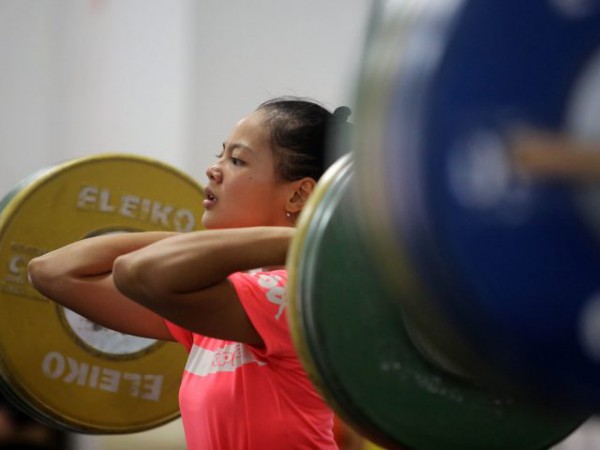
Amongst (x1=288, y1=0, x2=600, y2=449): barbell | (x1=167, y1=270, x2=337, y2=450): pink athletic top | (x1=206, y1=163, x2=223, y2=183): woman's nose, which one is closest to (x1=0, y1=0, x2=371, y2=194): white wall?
(x1=206, y1=163, x2=223, y2=183): woman's nose

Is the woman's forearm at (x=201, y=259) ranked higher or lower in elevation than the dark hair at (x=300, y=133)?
lower

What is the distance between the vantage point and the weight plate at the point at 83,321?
178cm

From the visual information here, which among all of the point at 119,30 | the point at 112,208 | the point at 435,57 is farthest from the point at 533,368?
the point at 119,30

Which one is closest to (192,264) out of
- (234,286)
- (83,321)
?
(234,286)

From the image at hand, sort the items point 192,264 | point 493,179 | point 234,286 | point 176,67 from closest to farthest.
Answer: point 493,179
point 192,264
point 234,286
point 176,67

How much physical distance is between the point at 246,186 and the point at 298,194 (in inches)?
3.4

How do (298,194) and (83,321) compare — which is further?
(83,321)

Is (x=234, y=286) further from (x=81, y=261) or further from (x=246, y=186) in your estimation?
(x=81, y=261)

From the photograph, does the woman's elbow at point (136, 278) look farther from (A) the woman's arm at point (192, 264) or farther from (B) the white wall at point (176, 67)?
(B) the white wall at point (176, 67)

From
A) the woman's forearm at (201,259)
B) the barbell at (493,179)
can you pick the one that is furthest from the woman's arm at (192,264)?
the barbell at (493,179)

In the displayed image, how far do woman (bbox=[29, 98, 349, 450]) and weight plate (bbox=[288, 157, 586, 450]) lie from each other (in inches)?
6.9

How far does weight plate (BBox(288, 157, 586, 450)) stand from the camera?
992mm

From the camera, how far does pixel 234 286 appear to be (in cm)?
127

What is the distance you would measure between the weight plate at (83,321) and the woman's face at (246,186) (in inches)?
15.3
